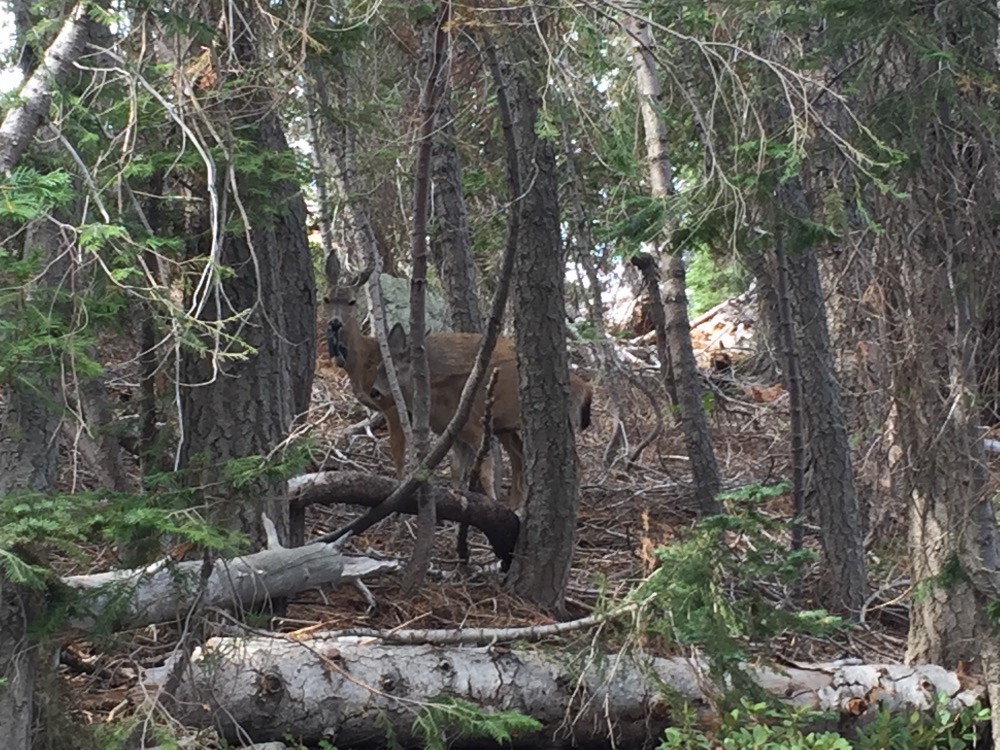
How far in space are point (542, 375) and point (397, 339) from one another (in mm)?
3979

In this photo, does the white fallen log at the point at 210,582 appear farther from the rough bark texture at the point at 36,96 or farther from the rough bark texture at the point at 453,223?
the rough bark texture at the point at 453,223

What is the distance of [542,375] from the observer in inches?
308

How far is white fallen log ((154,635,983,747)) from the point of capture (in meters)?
5.97

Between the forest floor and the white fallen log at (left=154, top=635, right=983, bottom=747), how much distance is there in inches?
15.7

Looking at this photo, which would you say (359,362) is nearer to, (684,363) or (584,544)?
(584,544)

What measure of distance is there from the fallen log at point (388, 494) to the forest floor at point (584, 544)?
0.37 metres

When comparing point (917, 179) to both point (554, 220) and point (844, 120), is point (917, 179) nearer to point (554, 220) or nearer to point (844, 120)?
point (554, 220)

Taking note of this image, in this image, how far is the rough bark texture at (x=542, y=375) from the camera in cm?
777

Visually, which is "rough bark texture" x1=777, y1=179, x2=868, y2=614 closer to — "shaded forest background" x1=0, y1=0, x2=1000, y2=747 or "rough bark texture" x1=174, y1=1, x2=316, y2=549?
"shaded forest background" x1=0, y1=0, x2=1000, y2=747

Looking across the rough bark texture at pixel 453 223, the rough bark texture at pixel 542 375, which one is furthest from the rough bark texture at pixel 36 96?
the rough bark texture at pixel 453 223

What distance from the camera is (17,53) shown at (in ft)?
18.1

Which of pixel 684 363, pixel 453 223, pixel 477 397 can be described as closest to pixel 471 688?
pixel 684 363

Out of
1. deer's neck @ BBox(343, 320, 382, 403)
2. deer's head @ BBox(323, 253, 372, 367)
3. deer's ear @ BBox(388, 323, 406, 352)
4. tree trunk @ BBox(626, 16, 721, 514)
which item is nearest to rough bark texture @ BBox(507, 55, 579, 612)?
tree trunk @ BBox(626, 16, 721, 514)

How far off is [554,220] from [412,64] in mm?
5084
